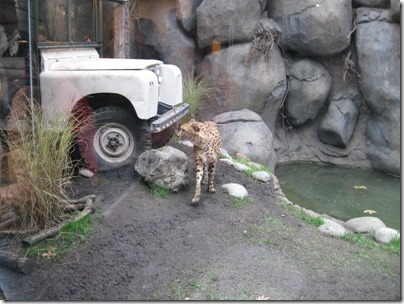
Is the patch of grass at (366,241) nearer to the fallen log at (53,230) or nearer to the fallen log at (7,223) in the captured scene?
the fallen log at (53,230)

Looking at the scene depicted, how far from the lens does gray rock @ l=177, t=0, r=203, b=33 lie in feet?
31.8

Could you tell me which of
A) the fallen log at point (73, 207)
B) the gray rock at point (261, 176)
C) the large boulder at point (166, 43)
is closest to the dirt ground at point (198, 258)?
the fallen log at point (73, 207)

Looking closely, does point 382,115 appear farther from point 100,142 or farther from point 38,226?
point 38,226

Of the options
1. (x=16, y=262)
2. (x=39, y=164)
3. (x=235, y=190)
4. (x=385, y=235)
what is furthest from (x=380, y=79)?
(x=16, y=262)

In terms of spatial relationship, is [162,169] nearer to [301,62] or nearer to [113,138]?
[113,138]

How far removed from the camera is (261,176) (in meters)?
6.86

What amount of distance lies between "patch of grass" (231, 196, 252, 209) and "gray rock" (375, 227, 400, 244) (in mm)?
1349

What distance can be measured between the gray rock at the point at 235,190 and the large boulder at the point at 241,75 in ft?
12.9

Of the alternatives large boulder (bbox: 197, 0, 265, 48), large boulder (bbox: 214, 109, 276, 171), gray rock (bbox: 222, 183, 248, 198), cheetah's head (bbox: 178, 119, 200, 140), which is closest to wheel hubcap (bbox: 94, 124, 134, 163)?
cheetah's head (bbox: 178, 119, 200, 140)

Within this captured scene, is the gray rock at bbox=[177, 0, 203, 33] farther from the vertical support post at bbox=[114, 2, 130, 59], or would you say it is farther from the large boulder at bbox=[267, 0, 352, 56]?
the vertical support post at bbox=[114, 2, 130, 59]

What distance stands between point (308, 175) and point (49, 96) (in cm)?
551

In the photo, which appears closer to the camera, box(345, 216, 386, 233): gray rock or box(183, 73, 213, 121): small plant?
box(345, 216, 386, 233): gray rock

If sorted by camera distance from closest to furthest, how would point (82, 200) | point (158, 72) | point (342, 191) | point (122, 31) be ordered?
point (82, 200), point (158, 72), point (342, 191), point (122, 31)

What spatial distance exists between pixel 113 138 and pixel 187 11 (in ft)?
15.1
